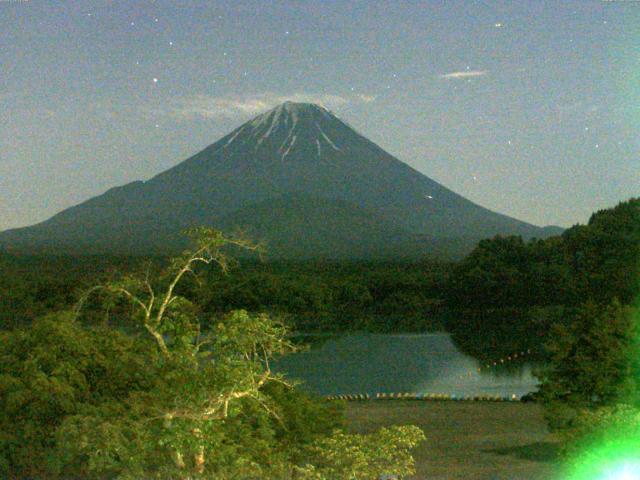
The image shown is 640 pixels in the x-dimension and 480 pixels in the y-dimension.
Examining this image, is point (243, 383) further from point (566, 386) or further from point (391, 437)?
point (566, 386)

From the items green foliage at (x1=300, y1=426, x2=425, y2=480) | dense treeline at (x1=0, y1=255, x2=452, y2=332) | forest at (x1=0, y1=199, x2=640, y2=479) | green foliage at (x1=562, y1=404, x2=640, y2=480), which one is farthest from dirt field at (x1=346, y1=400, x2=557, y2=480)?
dense treeline at (x1=0, y1=255, x2=452, y2=332)

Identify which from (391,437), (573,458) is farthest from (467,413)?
(391,437)

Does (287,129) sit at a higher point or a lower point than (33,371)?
higher

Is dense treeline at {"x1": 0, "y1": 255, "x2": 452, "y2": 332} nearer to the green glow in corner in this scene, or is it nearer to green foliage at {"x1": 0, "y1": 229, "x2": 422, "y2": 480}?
green foliage at {"x1": 0, "y1": 229, "x2": 422, "y2": 480}

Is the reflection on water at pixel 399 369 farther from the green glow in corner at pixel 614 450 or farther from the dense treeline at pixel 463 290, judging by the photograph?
the green glow in corner at pixel 614 450

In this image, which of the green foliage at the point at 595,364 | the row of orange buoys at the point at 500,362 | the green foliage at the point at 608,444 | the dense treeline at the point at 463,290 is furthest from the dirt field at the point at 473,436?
the dense treeline at the point at 463,290
